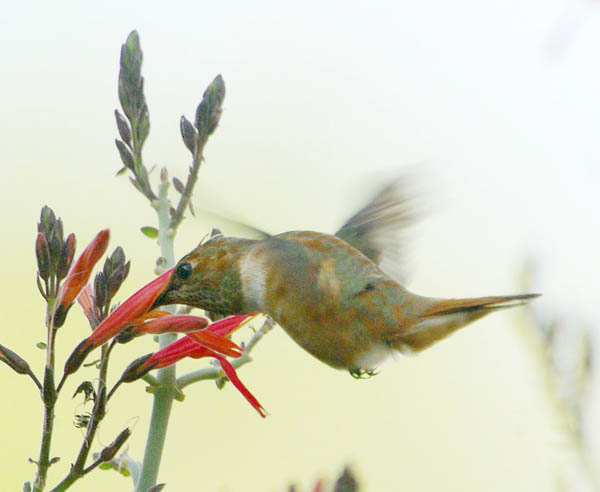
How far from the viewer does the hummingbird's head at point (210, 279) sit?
2.21 metres

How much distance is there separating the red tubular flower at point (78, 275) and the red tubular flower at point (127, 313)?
94 mm

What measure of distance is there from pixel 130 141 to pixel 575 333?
1516 millimetres

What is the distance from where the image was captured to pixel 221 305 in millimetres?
2363

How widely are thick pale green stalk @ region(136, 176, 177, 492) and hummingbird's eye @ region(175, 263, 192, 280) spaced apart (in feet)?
0.10

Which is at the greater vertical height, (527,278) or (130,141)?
(130,141)

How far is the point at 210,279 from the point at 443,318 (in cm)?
69

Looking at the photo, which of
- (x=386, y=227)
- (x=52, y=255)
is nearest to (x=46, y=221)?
(x=52, y=255)

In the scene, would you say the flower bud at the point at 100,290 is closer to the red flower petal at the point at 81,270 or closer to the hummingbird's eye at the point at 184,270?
the red flower petal at the point at 81,270

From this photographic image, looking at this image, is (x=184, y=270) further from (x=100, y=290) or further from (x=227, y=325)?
(x=100, y=290)

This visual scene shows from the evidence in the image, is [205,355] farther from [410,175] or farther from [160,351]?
[410,175]

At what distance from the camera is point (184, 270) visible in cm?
226

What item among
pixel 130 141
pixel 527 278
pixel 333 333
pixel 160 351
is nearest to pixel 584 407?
pixel 527 278

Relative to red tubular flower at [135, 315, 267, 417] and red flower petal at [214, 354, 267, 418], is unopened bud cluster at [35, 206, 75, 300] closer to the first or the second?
red tubular flower at [135, 315, 267, 417]

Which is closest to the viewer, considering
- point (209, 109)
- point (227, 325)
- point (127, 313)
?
point (127, 313)
